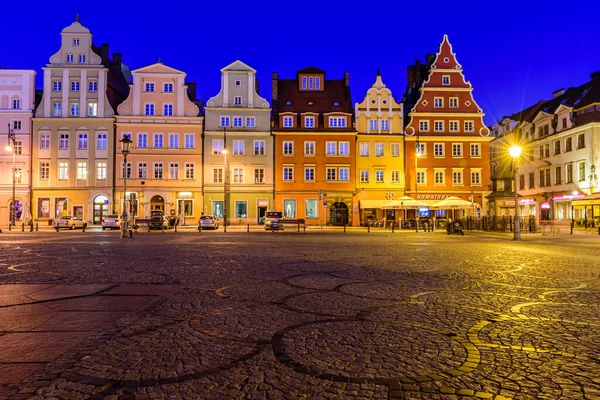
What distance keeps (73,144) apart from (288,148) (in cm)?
2480

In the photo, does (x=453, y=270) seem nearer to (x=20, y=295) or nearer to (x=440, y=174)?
(x=20, y=295)

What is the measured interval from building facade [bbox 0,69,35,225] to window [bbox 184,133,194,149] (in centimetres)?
1782

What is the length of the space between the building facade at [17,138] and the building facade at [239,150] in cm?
2032

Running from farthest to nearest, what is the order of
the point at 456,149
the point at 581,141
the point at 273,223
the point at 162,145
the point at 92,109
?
the point at 456,149 → the point at 162,145 → the point at 92,109 → the point at 581,141 → the point at 273,223

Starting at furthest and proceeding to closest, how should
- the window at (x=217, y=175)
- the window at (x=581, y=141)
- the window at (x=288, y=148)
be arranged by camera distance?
the window at (x=288, y=148)
the window at (x=217, y=175)
the window at (x=581, y=141)

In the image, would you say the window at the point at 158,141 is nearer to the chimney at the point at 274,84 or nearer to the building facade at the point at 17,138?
the building facade at the point at 17,138

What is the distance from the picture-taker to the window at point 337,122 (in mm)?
51781

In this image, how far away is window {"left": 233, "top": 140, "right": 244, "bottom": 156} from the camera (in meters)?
51.1

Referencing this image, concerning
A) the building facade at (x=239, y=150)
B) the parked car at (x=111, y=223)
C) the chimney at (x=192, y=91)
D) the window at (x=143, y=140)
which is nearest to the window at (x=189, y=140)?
the building facade at (x=239, y=150)

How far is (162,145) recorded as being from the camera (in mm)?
50719

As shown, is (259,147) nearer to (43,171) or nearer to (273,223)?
(273,223)

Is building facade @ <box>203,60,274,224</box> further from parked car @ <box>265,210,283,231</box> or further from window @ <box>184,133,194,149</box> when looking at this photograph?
parked car @ <box>265,210,283,231</box>

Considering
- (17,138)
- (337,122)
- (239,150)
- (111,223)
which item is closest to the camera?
(111,223)

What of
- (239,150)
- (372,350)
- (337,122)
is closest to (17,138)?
(239,150)
